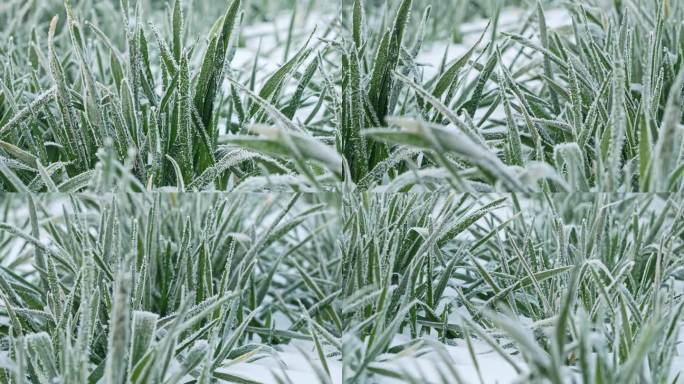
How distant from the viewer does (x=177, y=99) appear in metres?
1.10

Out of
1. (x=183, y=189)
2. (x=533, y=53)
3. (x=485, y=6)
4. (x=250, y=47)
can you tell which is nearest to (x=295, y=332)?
(x=183, y=189)

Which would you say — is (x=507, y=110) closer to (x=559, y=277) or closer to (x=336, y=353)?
(x=559, y=277)

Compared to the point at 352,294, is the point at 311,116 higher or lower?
higher

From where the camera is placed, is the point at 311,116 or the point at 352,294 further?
the point at 311,116

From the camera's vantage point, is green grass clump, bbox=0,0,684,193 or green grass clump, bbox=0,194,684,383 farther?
green grass clump, bbox=0,0,684,193

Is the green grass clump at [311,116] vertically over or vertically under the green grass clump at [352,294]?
over

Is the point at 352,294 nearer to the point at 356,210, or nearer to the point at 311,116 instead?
the point at 356,210

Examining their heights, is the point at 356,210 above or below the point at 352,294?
above

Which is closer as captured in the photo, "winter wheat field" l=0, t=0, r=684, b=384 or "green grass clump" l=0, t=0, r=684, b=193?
"winter wheat field" l=0, t=0, r=684, b=384

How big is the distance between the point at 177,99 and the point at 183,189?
0.61 ft

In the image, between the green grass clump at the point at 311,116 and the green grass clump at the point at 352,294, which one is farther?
the green grass clump at the point at 311,116

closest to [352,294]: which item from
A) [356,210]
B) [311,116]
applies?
[356,210]

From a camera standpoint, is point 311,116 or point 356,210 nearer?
point 356,210

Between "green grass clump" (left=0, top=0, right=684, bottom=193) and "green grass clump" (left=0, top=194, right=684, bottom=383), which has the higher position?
"green grass clump" (left=0, top=0, right=684, bottom=193)
